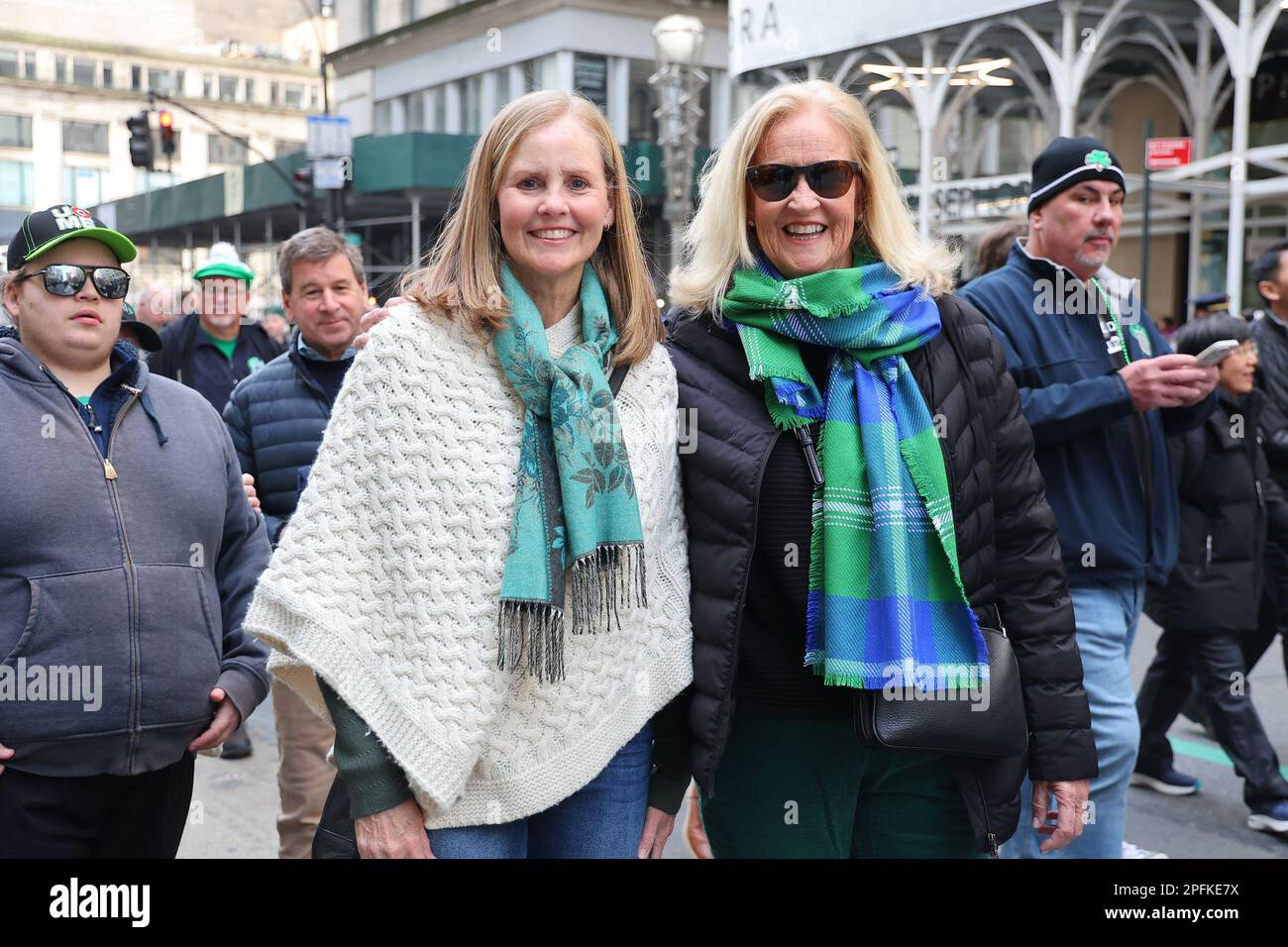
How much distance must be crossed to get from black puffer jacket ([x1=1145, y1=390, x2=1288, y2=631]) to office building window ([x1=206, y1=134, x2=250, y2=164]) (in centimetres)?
5357

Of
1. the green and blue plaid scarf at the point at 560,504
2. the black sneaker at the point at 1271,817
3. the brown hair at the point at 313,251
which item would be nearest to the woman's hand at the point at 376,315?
the green and blue plaid scarf at the point at 560,504

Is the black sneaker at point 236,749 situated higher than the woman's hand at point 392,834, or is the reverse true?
the woman's hand at point 392,834

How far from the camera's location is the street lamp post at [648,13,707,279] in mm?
14188

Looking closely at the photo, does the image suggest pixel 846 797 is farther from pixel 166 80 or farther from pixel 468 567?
pixel 166 80

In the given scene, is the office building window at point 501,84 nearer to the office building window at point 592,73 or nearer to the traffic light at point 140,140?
the office building window at point 592,73

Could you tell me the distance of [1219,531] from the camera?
505 cm

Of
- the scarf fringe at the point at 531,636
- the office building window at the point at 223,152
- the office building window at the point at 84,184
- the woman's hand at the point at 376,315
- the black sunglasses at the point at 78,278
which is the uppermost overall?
the office building window at the point at 223,152

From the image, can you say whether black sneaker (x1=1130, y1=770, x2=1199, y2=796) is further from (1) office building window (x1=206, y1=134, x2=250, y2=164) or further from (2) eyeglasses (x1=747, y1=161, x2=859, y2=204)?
(1) office building window (x1=206, y1=134, x2=250, y2=164)

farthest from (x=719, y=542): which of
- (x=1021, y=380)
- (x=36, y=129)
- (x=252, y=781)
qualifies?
(x=36, y=129)

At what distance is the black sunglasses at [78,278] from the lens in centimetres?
271

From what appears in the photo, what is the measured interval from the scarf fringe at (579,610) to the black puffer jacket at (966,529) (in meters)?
0.19

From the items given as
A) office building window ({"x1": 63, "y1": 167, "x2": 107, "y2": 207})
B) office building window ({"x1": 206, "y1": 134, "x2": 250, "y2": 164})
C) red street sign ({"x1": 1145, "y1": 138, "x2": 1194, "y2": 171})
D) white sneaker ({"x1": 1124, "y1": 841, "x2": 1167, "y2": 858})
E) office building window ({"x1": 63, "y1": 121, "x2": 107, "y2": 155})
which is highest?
office building window ({"x1": 206, "y1": 134, "x2": 250, "y2": 164})

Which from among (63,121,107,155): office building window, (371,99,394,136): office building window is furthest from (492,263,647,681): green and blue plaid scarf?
(63,121,107,155): office building window
